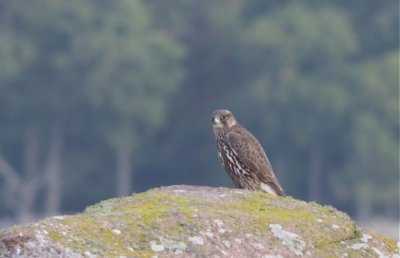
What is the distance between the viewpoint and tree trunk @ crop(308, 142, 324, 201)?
64.1 m

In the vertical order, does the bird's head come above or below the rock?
above

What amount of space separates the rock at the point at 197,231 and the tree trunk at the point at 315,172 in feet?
167

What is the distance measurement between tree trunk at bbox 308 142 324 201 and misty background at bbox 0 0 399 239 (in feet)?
0.16

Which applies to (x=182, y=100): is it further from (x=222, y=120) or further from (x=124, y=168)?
(x=222, y=120)

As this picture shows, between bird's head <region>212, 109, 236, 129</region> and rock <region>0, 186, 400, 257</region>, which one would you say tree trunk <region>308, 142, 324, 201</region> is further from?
rock <region>0, 186, 400, 257</region>

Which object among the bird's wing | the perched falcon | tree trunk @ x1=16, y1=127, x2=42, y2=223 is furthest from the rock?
tree trunk @ x1=16, y1=127, x2=42, y2=223

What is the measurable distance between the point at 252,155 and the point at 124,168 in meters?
50.3

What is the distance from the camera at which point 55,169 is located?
65.4 meters

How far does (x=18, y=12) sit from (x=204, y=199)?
6166 cm

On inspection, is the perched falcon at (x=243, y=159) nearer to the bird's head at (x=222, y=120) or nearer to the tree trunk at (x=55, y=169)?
the bird's head at (x=222, y=120)

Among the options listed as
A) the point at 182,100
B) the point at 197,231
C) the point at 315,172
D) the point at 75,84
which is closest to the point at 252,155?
the point at 197,231

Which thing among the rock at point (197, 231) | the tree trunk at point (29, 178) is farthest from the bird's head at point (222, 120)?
the tree trunk at point (29, 178)

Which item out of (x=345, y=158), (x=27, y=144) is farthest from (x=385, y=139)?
(x=27, y=144)

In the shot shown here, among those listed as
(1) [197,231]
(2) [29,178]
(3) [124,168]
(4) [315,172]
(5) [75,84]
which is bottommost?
(1) [197,231]
